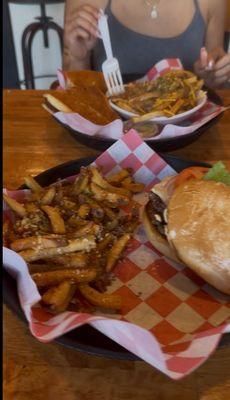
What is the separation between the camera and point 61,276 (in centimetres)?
104

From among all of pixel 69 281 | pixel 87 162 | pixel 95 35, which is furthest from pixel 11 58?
pixel 69 281

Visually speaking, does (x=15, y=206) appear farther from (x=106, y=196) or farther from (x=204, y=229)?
(x=204, y=229)

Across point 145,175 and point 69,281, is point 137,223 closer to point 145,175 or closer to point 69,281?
point 145,175

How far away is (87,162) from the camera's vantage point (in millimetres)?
1490

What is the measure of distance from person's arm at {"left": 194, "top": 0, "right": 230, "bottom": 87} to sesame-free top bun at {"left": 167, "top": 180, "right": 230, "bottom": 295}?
43.8 inches

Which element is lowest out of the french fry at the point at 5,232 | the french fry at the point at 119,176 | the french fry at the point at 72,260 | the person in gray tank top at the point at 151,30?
the french fry at the point at 72,260

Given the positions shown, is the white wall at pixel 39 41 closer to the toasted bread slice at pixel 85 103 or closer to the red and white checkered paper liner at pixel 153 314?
the toasted bread slice at pixel 85 103

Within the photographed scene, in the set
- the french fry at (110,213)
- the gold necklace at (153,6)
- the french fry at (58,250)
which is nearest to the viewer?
the french fry at (58,250)

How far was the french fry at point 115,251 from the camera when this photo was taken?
1.16 meters

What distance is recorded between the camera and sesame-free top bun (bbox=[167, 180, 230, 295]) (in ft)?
3.47

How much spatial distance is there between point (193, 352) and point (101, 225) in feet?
1.62

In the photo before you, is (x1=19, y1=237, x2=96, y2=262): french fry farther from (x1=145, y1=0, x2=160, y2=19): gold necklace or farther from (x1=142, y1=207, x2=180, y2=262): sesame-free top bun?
(x1=145, y1=0, x2=160, y2=19): gold necklace

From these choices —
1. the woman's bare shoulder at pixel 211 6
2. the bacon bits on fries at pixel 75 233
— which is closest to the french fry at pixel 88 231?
the bacon bits on fries at pixel 75 233

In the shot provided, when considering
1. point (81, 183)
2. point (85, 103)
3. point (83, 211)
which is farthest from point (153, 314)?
point (85, 103)
